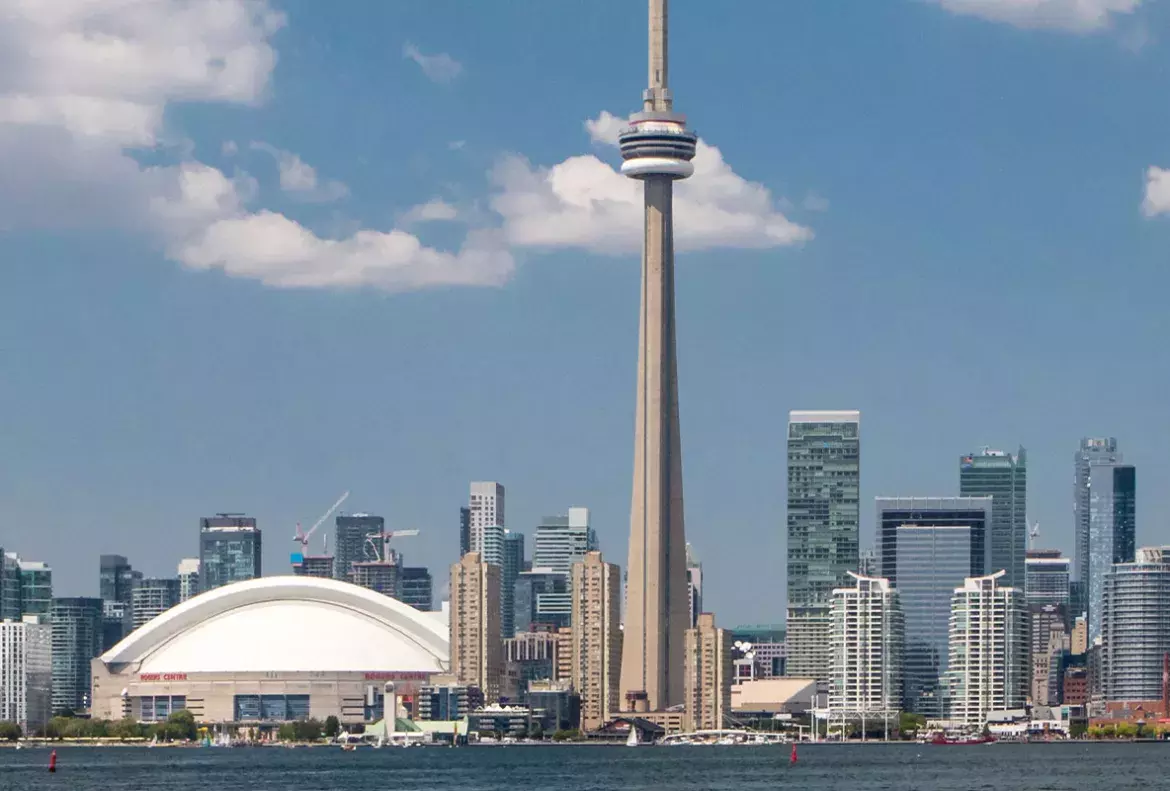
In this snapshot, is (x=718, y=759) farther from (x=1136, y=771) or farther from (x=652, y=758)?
(x=1136, y=771)

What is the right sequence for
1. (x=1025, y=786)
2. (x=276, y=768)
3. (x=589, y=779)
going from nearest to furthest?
(x=1025, y=786)
(x=589, y=779)
(x=276, y=768)

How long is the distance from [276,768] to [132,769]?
10.6m

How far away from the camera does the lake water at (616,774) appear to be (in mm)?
144500

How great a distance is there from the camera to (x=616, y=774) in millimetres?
161625

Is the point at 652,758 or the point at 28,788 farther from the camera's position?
the point at 652,758

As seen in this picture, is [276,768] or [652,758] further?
[652,758]

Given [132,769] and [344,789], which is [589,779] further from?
[132,769]

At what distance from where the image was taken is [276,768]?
18088cm

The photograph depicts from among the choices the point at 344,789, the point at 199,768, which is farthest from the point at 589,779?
the point at 199,768

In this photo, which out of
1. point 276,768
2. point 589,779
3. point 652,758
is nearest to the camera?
point 589,779

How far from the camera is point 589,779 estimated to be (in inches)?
6088

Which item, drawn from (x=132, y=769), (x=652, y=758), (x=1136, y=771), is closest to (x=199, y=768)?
(x=132, y=769)

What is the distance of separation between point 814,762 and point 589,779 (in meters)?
37.6

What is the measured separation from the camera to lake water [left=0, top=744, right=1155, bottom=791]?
474ft
